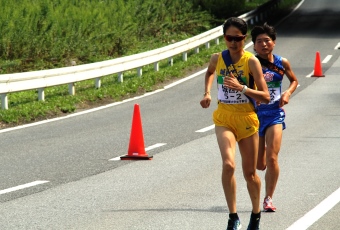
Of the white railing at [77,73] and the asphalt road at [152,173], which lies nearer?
the asphalt road at [152,173]

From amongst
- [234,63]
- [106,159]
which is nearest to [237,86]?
[234,63]

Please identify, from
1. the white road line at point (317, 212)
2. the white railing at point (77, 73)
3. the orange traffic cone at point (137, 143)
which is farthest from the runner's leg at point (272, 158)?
the white railing at point (77, 73)

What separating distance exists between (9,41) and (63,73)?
4.71 meters

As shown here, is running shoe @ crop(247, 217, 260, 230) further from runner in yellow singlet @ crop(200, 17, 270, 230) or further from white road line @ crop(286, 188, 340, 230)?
white road line @ crop(286, 188, 340, 230)

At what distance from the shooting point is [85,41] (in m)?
27.6

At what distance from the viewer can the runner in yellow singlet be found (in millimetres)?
7832

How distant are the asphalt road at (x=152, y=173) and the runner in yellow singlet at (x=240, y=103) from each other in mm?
622

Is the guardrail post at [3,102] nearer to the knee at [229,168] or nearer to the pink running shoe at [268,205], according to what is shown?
the pink running shoe at [268,205]

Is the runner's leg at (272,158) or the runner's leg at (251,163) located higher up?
the runner's leg at (251,163)

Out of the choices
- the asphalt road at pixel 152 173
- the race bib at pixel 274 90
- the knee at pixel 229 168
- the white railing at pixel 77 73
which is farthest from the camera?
the white railing at pixel 77 73

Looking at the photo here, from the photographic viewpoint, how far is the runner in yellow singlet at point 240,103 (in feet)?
25.7

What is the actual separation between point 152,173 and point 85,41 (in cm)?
1633

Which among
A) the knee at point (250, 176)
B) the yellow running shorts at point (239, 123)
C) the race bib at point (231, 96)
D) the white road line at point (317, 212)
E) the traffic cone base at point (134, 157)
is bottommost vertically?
the traffic cone base at point (134, 157)

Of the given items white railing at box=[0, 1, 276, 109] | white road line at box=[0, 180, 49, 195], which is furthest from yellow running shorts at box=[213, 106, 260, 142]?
white railing at box=[0, 1, 276, 109]
